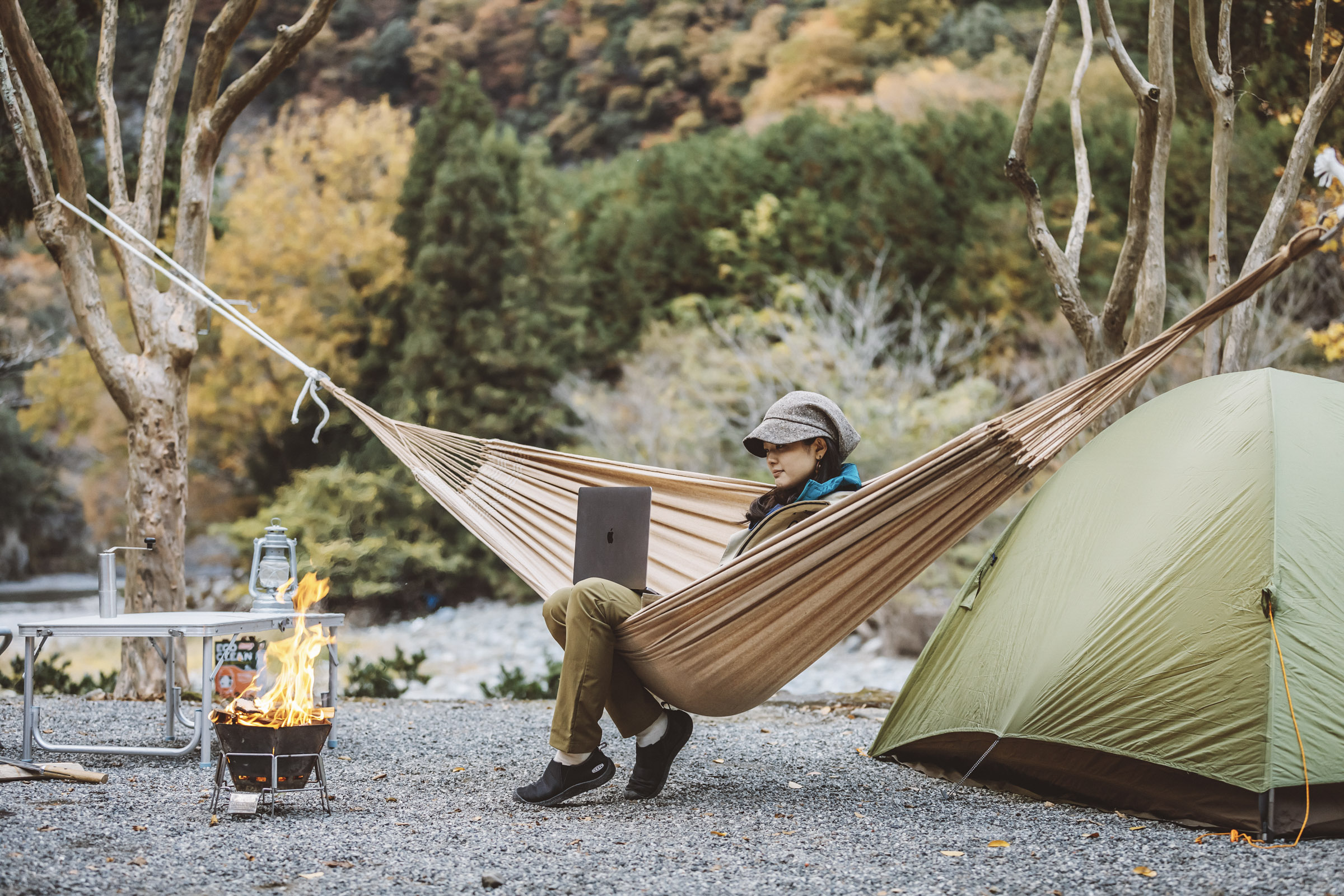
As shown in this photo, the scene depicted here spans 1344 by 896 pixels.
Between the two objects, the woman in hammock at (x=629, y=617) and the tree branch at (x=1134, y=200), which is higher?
the tree branch at (x=1134, y=200)

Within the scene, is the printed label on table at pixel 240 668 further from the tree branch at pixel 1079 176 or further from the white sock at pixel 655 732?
the tree branch at pixel 1079 176

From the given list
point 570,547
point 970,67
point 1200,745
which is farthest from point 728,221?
point 1200,745

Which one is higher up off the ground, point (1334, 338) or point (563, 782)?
point (1334, 338)

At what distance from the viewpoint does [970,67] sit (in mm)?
12922

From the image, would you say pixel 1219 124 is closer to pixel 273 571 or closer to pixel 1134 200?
pixel 1134 200

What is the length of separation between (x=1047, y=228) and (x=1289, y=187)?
2.19 feet

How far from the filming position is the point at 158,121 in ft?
13.1

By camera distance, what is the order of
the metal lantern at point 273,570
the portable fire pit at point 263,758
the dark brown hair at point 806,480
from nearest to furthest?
1. the portable fire pit at point 263,758
2. the dark brown hair at point 806,480
3. the metal lantern at point 273,570

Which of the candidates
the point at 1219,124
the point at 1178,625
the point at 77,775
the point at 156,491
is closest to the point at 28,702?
the point at 77,775

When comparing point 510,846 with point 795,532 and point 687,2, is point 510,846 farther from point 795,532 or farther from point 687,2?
point 687,2

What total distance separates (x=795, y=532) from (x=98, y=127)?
16.1 ft

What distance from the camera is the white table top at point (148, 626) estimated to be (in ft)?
7.68

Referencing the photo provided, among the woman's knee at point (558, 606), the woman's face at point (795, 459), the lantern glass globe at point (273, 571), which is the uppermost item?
the woman's face at point (795, 459)

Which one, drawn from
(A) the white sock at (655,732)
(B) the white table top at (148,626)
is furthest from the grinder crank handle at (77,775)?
(A) the white sock at (655,732)
